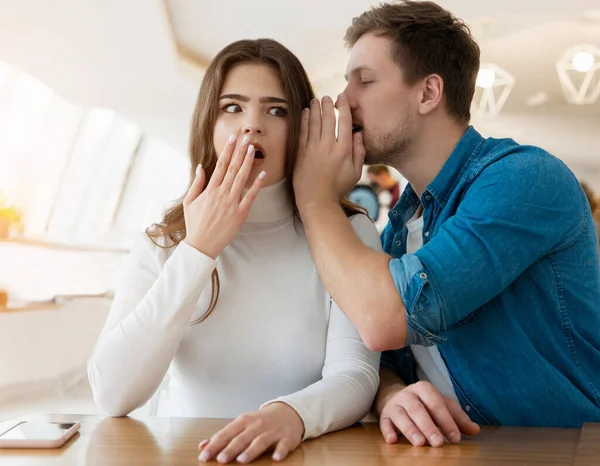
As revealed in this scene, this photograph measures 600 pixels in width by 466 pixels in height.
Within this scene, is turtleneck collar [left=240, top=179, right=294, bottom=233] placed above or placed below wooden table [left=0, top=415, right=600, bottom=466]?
above

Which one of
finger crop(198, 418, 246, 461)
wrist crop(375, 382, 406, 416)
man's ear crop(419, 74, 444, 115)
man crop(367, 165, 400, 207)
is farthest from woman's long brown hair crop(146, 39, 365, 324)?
man crop(367, 165, 400, 207)

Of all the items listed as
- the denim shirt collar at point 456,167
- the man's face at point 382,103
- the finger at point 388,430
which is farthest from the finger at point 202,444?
the man's face at point 382,103

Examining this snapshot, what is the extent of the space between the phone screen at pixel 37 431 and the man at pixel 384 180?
11.7 ft

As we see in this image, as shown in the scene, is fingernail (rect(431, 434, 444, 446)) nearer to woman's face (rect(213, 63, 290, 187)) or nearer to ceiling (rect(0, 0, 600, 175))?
woman's face (rect(213, 63, 290, 187))

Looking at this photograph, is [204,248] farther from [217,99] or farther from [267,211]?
[217,99]

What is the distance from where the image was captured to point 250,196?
54.7 inches

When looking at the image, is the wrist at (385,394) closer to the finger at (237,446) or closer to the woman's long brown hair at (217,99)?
the finger at (237,446)

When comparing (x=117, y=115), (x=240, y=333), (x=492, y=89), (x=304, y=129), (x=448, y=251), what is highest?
(x=492, y=89)

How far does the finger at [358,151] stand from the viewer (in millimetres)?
1662

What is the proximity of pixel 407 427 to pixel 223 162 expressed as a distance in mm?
621

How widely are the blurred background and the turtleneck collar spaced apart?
222 cm

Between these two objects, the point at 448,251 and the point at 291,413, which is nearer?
the point at 291,413

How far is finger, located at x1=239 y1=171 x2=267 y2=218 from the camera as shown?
54.0 inches

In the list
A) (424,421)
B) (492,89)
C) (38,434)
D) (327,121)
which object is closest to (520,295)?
(424,421)
